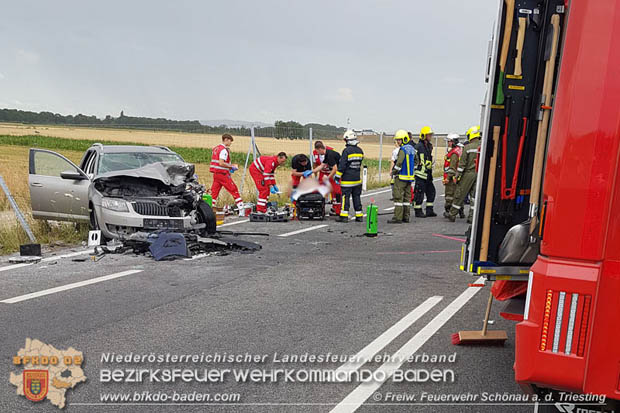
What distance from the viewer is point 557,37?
3520mm

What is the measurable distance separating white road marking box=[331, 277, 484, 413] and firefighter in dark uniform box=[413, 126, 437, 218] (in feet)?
25.6

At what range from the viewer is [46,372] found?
434cm

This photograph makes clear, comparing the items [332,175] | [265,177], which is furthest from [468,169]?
[265,177]

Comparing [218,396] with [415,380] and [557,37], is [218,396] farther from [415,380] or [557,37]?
[557,37]

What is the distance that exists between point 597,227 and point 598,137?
1.37ft

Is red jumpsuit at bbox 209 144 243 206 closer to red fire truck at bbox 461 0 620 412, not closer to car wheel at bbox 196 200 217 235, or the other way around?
car wheel at bbox 196 200 217 235

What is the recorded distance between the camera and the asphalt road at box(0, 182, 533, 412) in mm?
3967

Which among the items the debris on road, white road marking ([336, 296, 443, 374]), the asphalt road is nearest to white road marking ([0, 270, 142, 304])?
the asphalt road

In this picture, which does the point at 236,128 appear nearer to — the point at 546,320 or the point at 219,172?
the point at 219,172

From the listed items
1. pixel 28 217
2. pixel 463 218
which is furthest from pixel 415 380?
pixel 463 218

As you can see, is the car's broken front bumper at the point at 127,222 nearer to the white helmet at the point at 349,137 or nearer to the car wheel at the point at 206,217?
the car wheel at the point at 206,217

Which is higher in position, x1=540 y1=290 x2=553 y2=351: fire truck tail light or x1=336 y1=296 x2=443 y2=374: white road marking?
x1=540 y1=290 x2=553 y2=351: fire truck tail light

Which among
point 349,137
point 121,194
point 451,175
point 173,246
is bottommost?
point 173,246

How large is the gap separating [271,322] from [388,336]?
3.71 feet
